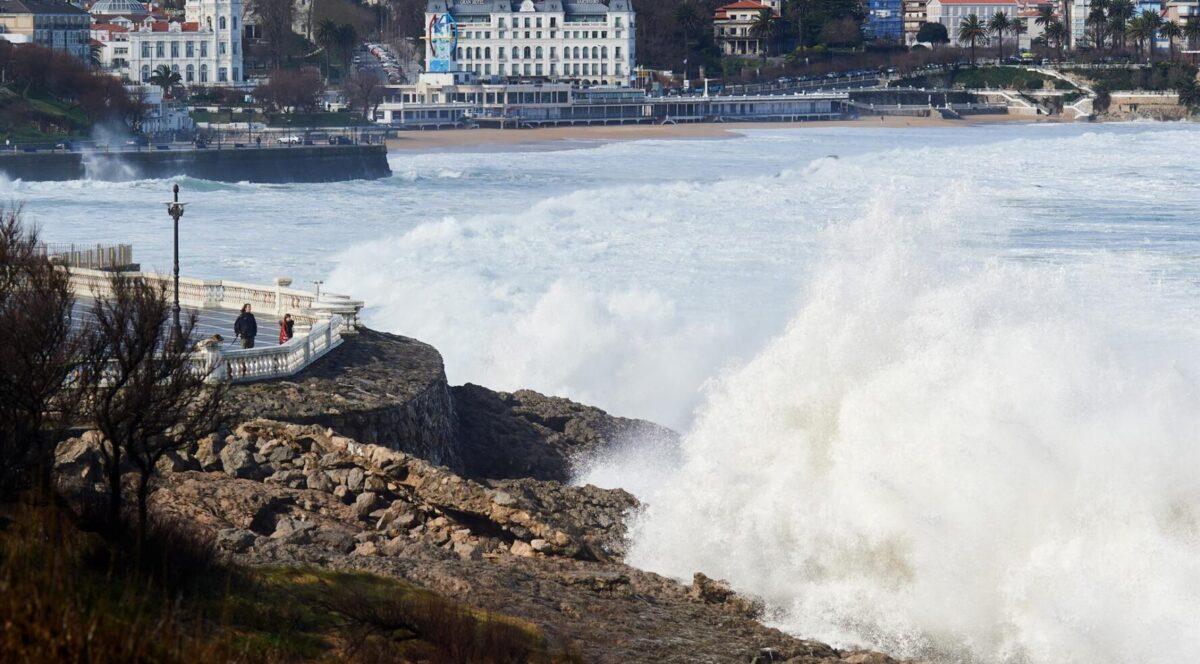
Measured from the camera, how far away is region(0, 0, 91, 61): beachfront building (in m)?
121

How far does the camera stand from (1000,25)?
6895 inches

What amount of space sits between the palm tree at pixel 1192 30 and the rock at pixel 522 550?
16637cm

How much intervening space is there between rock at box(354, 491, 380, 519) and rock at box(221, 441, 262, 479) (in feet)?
2.94

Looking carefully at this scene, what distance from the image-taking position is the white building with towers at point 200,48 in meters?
132

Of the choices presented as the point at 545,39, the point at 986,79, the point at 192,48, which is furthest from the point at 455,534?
the point at 986,79

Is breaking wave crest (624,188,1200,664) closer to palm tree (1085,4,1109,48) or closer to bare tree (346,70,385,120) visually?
bare tree (346,70,385,120)

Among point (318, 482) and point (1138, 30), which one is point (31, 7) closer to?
point (1138, 30)

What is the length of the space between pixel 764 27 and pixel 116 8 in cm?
5505

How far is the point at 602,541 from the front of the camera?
1591cm

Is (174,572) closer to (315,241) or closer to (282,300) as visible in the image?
(282,300)

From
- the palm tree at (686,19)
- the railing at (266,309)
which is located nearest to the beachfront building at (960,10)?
the palm tree at (686,19)

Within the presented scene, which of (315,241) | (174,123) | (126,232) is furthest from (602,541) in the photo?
(174,123)

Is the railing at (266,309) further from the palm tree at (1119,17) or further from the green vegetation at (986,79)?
the palm tree at (1119,17)

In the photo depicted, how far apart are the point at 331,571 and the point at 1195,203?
50.5 meters
